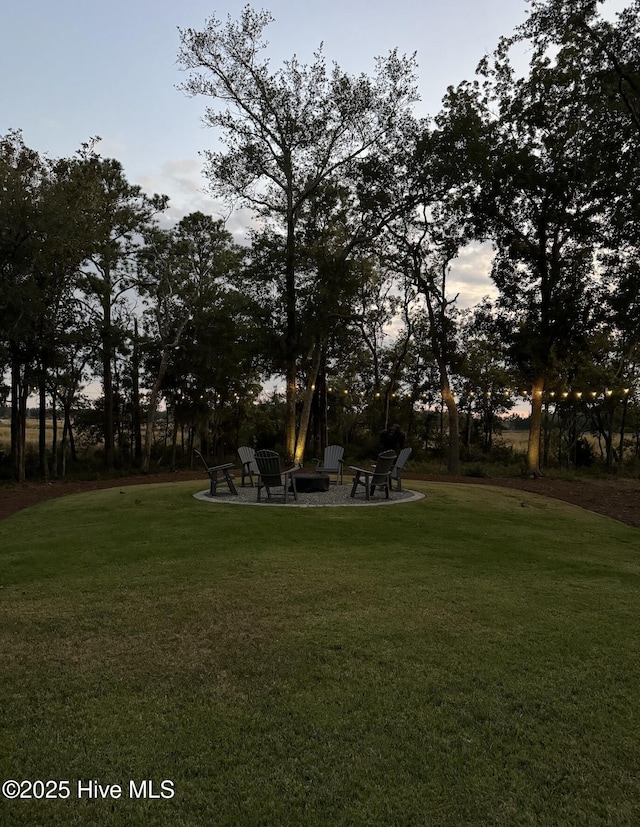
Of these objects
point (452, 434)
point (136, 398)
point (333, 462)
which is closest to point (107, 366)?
point (136, 398)

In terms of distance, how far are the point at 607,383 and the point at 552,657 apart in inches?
797

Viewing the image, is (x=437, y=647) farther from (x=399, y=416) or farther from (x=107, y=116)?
(x=399, y=416)

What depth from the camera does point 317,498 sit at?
913cm

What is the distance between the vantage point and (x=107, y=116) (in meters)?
13.3

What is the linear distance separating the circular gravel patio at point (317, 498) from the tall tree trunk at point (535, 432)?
707cm

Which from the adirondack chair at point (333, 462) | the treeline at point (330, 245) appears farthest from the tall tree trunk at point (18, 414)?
the adirondack chair at point (333, 462)

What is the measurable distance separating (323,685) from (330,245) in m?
17.5

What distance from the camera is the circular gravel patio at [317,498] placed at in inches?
329

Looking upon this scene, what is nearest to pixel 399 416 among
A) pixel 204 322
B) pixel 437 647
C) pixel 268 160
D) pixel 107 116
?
pixel 204 322

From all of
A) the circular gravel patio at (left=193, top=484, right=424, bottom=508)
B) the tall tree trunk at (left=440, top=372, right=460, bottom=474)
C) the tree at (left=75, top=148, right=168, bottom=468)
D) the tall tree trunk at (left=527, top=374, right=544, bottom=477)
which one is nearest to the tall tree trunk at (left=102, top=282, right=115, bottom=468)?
the tree at (left=75, top=148, right=168, bottom=468)

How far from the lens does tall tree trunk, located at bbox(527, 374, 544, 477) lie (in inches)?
611

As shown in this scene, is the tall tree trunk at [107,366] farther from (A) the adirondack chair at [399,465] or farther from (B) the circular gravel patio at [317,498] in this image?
(A) the adirondack chair at [399,465]

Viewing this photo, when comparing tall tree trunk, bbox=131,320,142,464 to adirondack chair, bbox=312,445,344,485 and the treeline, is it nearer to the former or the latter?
the treeline

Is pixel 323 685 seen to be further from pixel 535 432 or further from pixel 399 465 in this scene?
pixel 535 432
